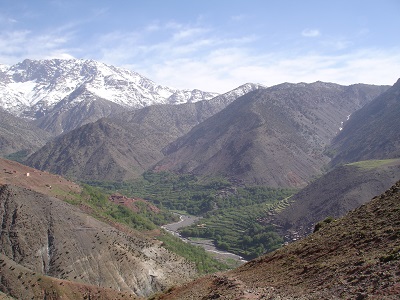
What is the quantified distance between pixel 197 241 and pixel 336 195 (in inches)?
1779

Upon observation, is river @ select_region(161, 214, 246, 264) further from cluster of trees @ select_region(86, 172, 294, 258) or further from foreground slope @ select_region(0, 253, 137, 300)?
foreground slope @ select_region(0, 253, 137, 300)

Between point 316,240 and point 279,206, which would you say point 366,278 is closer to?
point 316,240

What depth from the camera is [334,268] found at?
A: 1097 inches

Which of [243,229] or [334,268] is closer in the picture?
[334,268]

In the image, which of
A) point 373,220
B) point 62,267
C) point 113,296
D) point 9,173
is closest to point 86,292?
point 113,296

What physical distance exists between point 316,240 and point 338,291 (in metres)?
13.0

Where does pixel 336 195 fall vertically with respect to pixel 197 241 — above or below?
above

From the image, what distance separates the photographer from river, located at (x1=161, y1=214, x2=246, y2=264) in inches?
4588

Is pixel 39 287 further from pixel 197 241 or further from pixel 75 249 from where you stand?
pixel 197 241

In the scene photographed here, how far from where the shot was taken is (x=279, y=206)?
152 metres

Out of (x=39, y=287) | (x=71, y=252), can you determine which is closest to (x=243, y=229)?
(x=71, y=252)

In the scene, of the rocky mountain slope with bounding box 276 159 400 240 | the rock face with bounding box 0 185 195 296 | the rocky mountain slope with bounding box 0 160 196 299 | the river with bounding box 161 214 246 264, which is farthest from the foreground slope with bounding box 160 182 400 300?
the rocky mountain slope with bounding box 276 159 400 240

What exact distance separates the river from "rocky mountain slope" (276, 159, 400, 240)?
17041 millimetres

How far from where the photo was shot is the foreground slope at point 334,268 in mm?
23578
